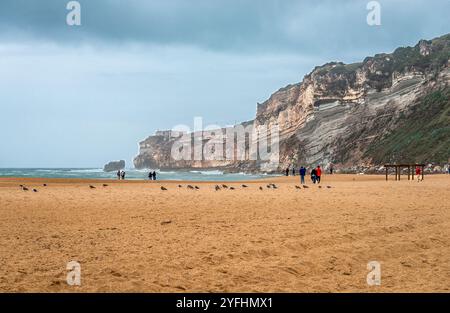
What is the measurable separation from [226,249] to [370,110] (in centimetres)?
9758

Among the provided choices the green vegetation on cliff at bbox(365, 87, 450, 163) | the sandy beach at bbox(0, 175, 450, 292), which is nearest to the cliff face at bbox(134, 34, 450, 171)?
the green vegetation on cliff at bbox(365, 87, 450, 163)

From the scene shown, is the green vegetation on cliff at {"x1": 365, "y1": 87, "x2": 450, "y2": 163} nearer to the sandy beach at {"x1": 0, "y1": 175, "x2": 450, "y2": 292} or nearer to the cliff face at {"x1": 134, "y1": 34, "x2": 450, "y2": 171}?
the cliff face at {"x1": 134, "y1": 34, "x2": 450, "y2": 171}

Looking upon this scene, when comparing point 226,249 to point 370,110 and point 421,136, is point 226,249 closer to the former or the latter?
point 421,136

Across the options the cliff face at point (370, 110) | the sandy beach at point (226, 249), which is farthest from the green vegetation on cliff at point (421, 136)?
the sandy beach at point (226, 249)

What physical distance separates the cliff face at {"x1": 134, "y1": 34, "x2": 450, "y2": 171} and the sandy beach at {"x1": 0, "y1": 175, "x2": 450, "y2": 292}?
64.8 meters

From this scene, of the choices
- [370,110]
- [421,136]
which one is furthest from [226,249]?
[370,110]

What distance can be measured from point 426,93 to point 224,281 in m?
93.5

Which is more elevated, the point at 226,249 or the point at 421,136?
the point at 421,136

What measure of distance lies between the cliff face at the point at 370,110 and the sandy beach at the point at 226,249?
6479 centimetres

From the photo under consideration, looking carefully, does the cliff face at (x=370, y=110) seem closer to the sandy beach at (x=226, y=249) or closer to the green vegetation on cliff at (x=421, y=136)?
the green vegetation on cliff at (x=421, y=136)

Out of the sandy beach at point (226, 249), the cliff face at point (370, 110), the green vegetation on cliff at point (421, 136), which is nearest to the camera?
the sandy beach at point (226, 249)

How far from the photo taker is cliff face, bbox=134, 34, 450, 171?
275 ft

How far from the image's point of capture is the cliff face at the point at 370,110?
83.8m

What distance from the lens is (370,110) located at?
10019 cm
